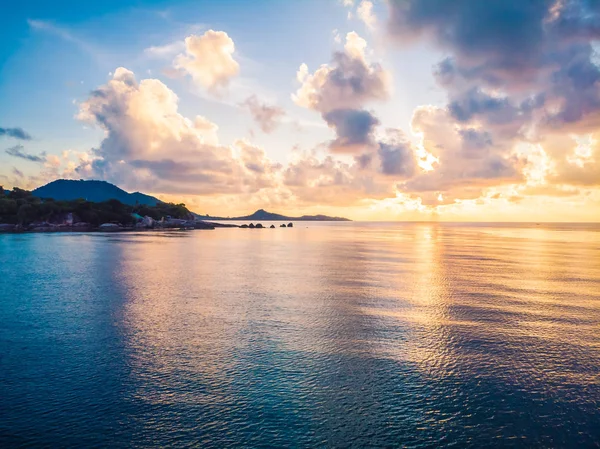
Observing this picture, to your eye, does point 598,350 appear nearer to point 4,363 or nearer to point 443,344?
point 443,344

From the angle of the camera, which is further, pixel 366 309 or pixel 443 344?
pixel 366 309

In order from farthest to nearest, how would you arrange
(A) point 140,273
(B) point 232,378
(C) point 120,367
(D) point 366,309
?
(A) point 140,273, (D) point 366,309, (C) point 120,367, (B) point 232,378

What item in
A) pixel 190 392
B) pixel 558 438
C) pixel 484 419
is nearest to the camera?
pixel 558 438

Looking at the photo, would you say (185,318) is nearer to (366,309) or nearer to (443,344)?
(366,309)

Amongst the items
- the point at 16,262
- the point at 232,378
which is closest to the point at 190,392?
the point at 232,378

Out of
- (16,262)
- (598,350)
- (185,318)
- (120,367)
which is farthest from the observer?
(16,262)

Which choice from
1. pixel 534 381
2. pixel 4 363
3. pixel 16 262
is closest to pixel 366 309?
pixel 534 381
